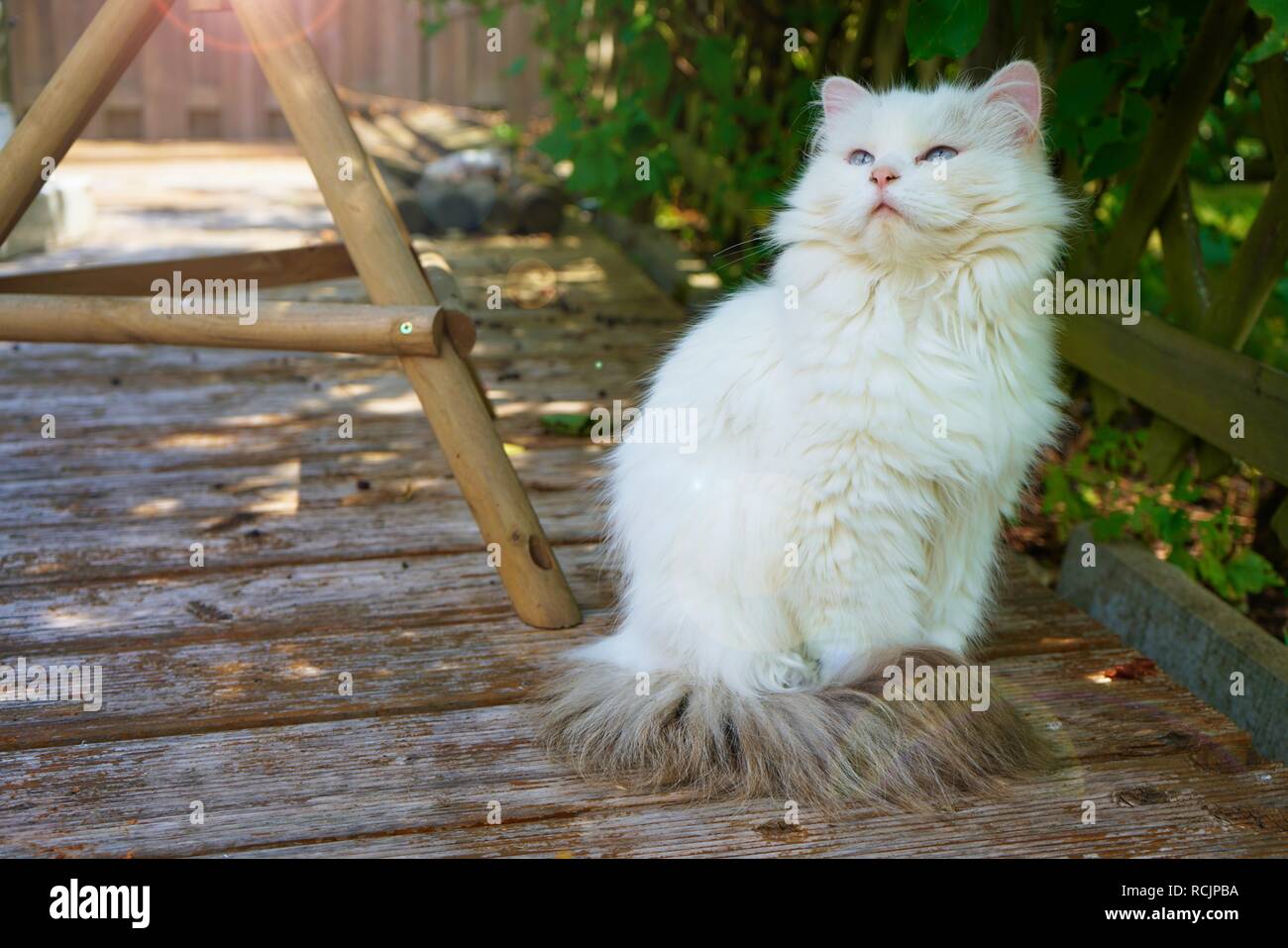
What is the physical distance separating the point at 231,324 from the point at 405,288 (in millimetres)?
335

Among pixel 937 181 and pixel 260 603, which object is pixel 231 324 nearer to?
pixel 260 603

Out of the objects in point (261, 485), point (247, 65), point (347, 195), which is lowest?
point (261, 485)

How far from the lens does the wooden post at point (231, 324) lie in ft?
7.30

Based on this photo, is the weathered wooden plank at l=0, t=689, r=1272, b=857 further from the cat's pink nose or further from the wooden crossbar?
the wooden crossbar

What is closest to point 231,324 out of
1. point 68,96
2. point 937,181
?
point 68,96

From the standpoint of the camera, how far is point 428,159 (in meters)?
7.42

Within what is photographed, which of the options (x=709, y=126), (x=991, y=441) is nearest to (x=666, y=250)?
(x=709, y=126)

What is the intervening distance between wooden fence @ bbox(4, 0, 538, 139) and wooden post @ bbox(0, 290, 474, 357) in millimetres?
7429

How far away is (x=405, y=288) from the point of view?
7.56 ft

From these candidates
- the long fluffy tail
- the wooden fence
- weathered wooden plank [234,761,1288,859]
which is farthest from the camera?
the wooden fence

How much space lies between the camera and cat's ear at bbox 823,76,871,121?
2.01 metres

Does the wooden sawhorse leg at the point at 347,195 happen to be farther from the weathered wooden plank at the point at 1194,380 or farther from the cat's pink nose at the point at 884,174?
the weathered wooden plank at the point at 1194,380
